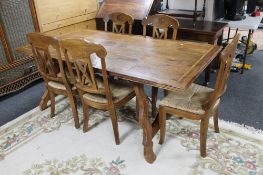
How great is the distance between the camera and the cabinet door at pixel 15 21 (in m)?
2.73

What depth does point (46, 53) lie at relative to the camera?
204 centimetres

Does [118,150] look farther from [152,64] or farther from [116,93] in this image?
[152,64]

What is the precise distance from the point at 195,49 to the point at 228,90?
1094 mm

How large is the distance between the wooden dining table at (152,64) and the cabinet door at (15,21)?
2.27ft

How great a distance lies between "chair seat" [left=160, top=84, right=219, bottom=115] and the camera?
1759 millimetres

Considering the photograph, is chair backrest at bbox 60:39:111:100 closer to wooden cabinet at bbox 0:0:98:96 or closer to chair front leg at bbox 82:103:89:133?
chair front leg at bbox 82:103:89:133

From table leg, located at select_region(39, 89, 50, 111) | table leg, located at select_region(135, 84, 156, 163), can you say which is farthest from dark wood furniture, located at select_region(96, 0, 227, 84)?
table leg, located at select_region(39, 89, 50, 111)

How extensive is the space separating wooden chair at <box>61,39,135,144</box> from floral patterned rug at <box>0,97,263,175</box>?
0.17m

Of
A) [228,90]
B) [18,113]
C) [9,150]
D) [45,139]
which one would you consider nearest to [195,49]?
[228,90]

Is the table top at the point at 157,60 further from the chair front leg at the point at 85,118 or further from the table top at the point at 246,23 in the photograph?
the table top at the point at 246,23

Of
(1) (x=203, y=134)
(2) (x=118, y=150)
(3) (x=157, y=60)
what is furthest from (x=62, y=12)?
(1) (x=203, y=134)

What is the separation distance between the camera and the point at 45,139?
7.21ft

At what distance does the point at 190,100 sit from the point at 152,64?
1.29 ft

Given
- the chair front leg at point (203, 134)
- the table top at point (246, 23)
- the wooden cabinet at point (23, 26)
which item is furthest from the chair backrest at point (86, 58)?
the table top at point (246, 23)
